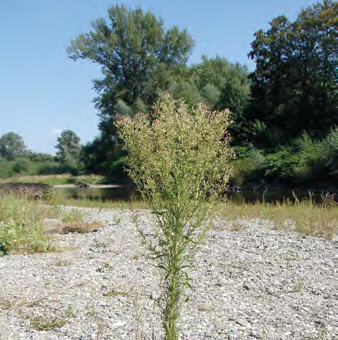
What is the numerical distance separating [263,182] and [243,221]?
1659 centimetres

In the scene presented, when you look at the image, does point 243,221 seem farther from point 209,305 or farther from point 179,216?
point 179,216

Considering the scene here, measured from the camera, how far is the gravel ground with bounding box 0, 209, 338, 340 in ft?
12.2

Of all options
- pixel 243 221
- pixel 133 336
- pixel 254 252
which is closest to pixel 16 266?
pixel 133 336

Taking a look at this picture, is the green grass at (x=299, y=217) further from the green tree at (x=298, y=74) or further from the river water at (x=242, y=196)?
the green tree at (x=298, y=74)

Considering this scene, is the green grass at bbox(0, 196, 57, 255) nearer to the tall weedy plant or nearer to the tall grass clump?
the tall grass clump

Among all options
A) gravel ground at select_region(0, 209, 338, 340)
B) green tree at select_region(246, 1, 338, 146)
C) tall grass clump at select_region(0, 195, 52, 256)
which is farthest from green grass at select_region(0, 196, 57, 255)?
green tree at select_region(246, 1, 338, 146)

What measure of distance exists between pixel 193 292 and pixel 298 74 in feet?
88.5

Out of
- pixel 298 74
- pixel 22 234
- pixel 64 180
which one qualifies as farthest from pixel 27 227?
pixel 64 180

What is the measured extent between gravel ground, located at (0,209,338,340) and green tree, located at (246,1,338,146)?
897 inches

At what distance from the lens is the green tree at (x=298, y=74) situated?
27.8 m

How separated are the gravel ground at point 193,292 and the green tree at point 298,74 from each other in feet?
74.7

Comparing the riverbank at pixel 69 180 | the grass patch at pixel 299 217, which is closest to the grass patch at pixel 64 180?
the riverbank at pixel 69 180

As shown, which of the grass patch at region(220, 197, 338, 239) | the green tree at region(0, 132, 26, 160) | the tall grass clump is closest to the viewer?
the tall grass clump

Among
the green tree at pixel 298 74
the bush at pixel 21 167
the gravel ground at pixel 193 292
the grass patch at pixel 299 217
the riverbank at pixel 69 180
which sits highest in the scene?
the green tree at pixel 298 74
